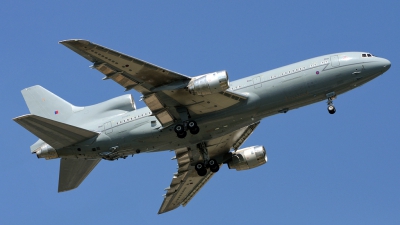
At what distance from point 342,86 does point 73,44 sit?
2098 cm

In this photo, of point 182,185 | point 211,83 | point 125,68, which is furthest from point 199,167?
point 125,68

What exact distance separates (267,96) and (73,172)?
18.8 m

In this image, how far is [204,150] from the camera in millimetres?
63719

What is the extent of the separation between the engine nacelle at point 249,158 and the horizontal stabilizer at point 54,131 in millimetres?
14790

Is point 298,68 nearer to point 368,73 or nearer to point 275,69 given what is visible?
point 275,69

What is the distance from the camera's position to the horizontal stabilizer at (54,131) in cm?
5553

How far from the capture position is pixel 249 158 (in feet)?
221

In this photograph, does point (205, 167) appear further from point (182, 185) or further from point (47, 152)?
point (47, 152)

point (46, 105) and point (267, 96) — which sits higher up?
point (46, 105)

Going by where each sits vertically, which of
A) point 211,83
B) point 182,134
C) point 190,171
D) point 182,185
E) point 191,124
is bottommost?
point 182,185

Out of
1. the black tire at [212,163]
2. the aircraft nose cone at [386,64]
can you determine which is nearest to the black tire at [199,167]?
the black tire at [212,163]

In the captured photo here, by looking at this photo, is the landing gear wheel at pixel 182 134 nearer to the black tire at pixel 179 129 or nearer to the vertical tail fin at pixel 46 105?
the black tire at pixel 179 129

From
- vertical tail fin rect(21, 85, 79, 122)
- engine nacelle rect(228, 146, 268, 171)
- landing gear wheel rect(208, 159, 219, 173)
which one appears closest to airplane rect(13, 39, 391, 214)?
landing gear wheel rect(208, 159, 219, 173)

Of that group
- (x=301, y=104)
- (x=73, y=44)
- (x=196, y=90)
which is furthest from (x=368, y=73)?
(x=73, y=44)
